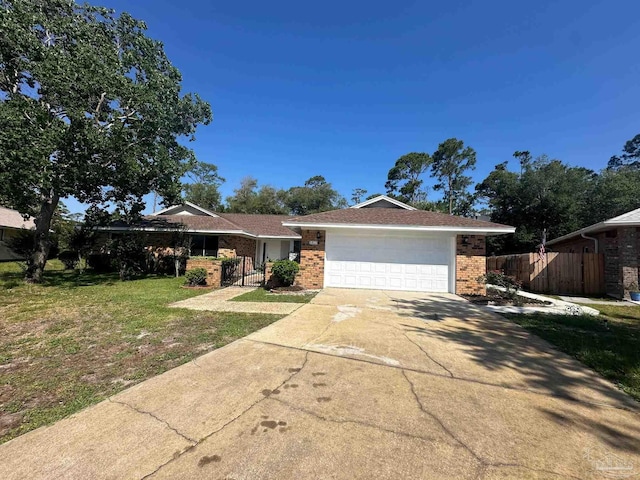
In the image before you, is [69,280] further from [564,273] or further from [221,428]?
[564,273]

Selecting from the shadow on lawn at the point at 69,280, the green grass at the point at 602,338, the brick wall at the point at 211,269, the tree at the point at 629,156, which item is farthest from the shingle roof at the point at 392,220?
the tree at the point at 629,156

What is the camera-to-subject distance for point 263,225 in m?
20.7

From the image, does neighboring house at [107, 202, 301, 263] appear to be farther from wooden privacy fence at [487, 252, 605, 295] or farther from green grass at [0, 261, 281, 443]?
wooden privacy fence at [487, 252, 605, 295]

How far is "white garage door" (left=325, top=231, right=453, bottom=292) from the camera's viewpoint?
10984mm

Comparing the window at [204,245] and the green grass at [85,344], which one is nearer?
the green grass at [85,344]

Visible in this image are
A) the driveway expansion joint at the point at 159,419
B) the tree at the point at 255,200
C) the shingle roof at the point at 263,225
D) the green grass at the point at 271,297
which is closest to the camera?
the driveway expansion joint at the point at 159,419

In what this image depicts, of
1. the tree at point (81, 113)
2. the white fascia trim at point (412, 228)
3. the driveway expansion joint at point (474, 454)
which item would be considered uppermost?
the tree at point (81, 113)

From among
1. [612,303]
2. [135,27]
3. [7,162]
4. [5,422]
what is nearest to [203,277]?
[7,162]

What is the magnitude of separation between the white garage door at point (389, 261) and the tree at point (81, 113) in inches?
354

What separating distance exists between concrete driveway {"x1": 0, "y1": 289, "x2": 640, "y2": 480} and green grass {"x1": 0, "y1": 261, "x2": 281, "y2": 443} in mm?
443

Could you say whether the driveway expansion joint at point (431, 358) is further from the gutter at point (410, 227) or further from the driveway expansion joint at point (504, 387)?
the gutter at point (410, 227)

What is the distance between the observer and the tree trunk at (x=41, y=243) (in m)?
11.4

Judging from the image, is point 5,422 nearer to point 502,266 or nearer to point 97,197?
point 97,197

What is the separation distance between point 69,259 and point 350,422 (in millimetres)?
19330
